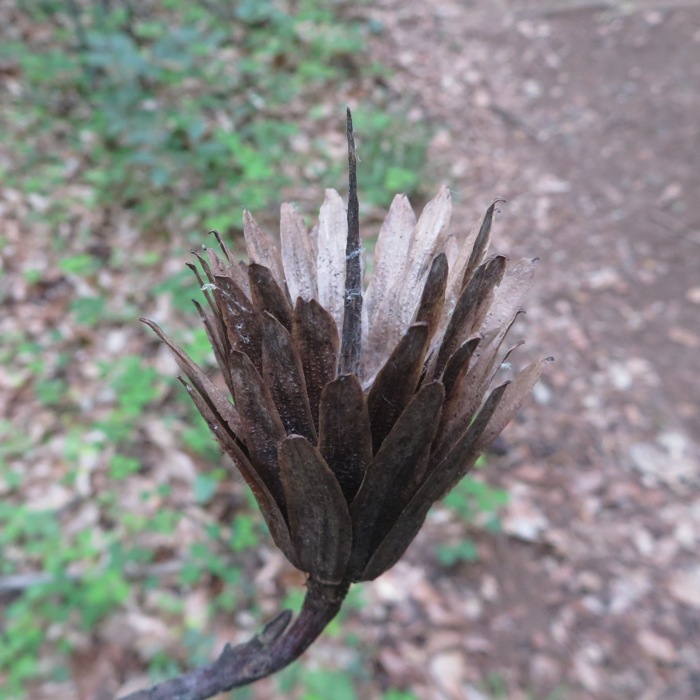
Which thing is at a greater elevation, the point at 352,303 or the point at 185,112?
the point at 352,303

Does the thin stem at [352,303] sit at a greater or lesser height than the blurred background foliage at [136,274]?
greater

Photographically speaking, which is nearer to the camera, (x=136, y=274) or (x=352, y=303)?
(x=352, y=303)

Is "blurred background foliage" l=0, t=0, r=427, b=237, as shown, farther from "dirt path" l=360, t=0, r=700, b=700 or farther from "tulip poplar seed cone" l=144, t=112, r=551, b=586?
"tulip poplar seed cone" l=144, t=112, r=551, b=586

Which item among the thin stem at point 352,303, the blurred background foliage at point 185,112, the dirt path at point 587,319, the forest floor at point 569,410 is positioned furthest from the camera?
the blurred background foliage at point 185,112

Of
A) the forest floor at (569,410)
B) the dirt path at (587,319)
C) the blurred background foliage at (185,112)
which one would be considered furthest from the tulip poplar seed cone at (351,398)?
the blurred background foliage at (185,112)

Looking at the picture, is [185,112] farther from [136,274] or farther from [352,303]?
[352,303]

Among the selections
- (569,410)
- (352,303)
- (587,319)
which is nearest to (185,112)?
(587,319)

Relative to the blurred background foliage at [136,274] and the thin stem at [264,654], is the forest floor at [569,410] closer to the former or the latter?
the blurred background foliage at [136,274]
